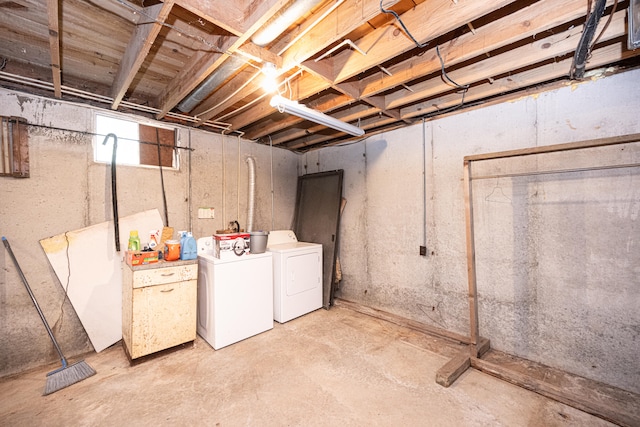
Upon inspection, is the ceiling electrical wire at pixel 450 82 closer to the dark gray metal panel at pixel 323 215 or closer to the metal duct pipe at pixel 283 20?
the metal duct pipe at pixel 283 20

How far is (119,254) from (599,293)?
4139mm

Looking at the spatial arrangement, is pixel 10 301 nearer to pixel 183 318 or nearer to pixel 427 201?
pixel 183 318

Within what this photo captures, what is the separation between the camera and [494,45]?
5.48 feet

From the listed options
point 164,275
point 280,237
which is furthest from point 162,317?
point 280,237

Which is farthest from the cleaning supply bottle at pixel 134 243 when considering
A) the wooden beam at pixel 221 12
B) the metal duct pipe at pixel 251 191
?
the wooden beam at pixel 221 12

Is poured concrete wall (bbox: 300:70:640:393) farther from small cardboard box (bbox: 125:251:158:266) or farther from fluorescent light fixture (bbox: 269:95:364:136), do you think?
small cardboard box (bbox: 125:251:158:266)

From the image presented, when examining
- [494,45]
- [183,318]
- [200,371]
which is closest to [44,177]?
[183,318]

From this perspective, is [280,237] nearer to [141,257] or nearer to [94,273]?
[141,257]

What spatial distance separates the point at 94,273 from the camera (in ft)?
8.14

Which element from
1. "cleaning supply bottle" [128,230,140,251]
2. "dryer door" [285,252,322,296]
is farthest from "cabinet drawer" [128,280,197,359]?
"dryer door" [285,252,322,296]

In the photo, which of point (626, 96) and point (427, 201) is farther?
point (427, 201)

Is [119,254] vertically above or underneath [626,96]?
underneath

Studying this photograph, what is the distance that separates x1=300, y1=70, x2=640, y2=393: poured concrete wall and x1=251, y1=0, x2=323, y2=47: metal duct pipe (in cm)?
197

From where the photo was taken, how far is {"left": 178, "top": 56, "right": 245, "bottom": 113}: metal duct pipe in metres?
1.88
